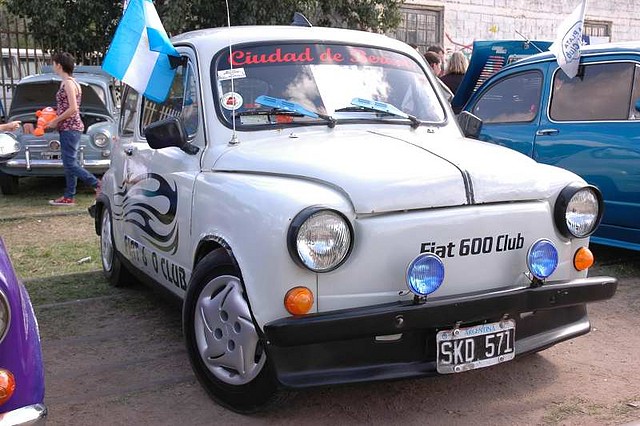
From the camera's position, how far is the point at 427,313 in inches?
113

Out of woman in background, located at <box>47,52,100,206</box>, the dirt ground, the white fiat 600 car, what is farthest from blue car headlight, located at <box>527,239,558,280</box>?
woman in background, located at <box>47,52,100,206</box>

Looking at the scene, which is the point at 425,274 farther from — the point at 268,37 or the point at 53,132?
the point at 53,132

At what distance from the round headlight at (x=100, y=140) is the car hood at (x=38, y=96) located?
0.92 meters

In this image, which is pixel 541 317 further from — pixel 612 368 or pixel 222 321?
pixel 222 321

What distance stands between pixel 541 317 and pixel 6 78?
14.0 m

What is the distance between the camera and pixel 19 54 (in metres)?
14.0

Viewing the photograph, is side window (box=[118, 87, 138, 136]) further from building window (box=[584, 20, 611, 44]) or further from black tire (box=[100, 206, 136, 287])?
building window (box=[584, 20, 611, 44])

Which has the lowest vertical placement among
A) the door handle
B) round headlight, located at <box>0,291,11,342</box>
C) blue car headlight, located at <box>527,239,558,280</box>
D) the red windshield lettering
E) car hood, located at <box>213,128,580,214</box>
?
blue car headlight, located at <box>527,239,558,280</box>

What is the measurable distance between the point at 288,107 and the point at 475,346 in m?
1.59

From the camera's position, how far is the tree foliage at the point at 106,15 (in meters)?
12.9

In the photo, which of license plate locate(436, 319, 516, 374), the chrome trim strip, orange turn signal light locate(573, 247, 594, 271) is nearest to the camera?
license plate locate(436, 319, 516, 374)

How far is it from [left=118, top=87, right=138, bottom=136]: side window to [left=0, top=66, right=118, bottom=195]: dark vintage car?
453 centimetres

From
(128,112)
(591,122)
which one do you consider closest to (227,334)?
(128,112)

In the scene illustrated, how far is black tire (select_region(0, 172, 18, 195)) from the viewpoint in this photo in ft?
32.7
